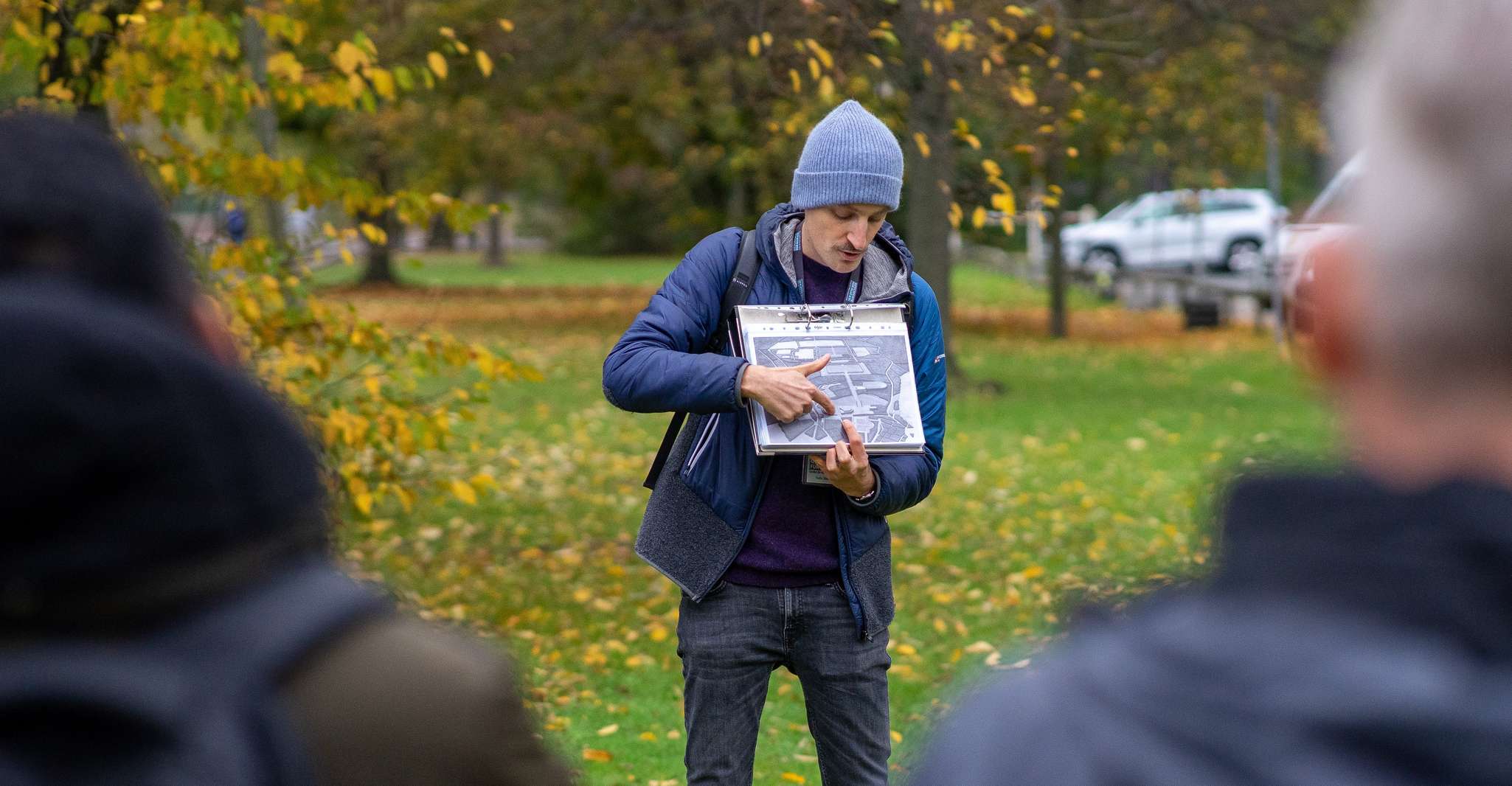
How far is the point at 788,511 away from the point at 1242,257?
32196 mm

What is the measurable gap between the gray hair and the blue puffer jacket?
226cm

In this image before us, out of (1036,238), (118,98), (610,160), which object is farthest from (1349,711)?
(1036,238)

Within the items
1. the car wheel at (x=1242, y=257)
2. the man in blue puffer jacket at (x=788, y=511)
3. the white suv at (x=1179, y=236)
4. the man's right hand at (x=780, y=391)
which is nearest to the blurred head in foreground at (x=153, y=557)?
the man's right hand at (x=780, y=391)

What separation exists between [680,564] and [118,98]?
336 cm

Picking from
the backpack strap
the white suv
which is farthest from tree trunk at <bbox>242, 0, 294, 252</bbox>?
the white suv

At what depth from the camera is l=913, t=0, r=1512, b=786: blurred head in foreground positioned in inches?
38.1

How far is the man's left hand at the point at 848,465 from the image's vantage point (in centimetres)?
332

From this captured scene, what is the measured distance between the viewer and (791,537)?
A: 11.4ft

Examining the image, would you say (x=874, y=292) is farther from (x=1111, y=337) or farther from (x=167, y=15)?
(x=1111, y=337)

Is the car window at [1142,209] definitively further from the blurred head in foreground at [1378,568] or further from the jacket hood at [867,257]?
the blurred head in foreground at [1378,568]

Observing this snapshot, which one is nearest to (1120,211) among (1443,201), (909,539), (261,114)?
(261,114)

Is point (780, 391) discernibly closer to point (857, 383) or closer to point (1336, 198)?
point (857, 383)

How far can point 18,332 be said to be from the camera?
3.61ft

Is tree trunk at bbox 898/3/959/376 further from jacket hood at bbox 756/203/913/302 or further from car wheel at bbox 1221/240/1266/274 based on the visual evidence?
car wheel at bbox 1221/240/1266/274
